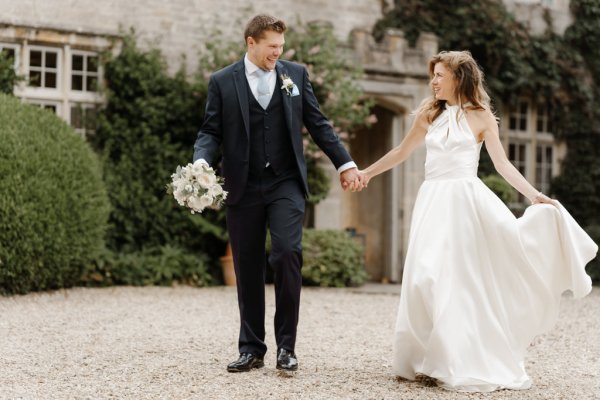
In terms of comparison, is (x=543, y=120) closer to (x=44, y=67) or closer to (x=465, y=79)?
(x=44, y=67)

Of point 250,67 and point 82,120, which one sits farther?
point 82,120

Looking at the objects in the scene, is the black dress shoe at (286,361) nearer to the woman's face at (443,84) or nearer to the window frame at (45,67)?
the woman's face at (443,84)

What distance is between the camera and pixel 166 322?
303 inches

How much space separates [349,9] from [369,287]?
3898 mm

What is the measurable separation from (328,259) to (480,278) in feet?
20.8

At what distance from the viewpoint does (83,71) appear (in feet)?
37.3

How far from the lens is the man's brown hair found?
4.88 meters

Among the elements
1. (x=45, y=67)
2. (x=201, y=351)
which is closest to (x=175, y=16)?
(x=45, y=67)

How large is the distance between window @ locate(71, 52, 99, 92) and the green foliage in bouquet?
18 cm

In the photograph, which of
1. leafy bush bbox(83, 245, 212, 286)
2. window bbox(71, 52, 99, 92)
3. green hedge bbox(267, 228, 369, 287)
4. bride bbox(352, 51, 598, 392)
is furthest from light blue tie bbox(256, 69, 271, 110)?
window bbox(71, 52, 99, 92)

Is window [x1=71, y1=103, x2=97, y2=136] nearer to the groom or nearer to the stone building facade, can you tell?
the stone building facade

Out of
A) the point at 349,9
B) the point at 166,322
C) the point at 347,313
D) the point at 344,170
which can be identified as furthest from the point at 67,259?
the point at 349,9

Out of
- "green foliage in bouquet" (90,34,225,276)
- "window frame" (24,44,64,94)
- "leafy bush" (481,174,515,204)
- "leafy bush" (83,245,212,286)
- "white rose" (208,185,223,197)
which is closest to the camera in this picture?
"white rose" (208,185,223,197)

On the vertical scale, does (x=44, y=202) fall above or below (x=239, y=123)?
below
